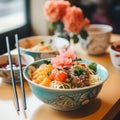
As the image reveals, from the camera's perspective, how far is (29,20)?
1.99 meters

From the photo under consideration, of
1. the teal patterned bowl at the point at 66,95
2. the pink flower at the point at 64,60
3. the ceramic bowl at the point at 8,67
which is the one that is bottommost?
the ceramic bowl at the point at 8,67

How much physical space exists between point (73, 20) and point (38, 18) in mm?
651

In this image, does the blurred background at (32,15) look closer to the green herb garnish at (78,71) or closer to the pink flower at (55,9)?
the pink flower at (55,9)

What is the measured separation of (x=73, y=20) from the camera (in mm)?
1343

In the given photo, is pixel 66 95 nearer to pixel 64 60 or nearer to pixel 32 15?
pixel 64 60

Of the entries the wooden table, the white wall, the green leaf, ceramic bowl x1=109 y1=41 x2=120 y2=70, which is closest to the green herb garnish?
the green leaf

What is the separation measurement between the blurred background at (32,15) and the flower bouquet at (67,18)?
465 mm

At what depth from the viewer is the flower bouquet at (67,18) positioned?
135 cm

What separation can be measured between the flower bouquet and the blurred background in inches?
18.3

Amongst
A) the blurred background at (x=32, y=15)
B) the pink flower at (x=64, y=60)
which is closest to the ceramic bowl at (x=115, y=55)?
the pink flower at (x=64, y=60)

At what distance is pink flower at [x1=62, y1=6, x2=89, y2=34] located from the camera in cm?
134

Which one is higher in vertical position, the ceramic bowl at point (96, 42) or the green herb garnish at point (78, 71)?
the green herb garnish at point (78, 71)

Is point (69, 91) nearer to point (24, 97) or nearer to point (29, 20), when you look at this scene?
point (24, 97)

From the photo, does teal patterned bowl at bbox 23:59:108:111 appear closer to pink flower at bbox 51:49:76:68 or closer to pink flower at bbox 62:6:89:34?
pink flower at bbox 51:49:76:68
